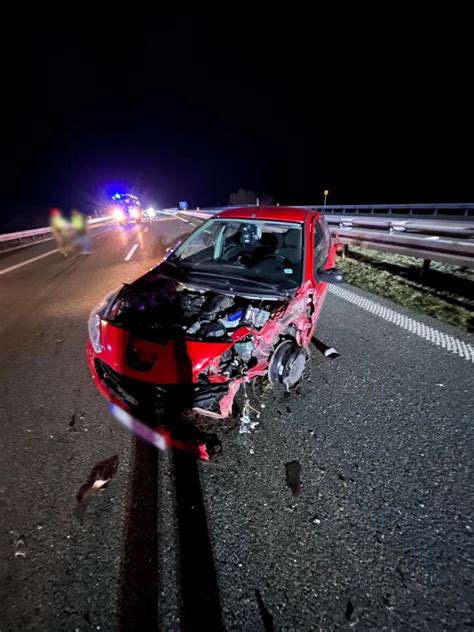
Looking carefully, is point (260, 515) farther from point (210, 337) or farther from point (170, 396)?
point (210, 337)

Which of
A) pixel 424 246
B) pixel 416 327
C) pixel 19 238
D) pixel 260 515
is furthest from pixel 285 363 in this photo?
pixel 19 238

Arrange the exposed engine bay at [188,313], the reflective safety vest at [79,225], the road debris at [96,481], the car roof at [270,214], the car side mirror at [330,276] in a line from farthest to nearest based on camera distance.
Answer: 1. the reflective safety vest at [79,225]
2. the car roof at [270,214]
3. the car side mirror at [330,276]
4. the exposed engine bay at [188,313]
5. the road debris at [96,481]

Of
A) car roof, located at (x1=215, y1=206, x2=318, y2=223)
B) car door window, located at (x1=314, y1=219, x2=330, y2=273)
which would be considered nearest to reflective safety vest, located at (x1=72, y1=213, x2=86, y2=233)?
car roof, located at (x1=215, y1=206, x2=318, y2=223)

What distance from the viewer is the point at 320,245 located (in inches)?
150

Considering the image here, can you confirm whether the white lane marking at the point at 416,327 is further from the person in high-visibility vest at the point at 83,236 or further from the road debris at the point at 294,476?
the person in high-visibility vest at the point at 83,236

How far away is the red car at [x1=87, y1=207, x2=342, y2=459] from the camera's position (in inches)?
82.9

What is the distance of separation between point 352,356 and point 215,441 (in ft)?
6.19

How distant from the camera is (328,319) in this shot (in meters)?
4.32

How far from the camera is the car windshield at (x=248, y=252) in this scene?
3.18m

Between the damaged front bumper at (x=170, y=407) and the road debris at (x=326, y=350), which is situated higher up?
the damaged front bumper at (x=170, y=407)

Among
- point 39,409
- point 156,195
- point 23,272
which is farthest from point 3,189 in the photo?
point 39,409

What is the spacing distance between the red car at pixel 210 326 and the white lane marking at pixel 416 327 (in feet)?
3.97

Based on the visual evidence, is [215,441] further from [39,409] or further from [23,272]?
[23,272]

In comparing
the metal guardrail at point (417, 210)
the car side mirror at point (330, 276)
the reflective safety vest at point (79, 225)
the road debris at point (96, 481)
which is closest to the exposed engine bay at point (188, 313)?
the car side mirror at point (330, 276)
